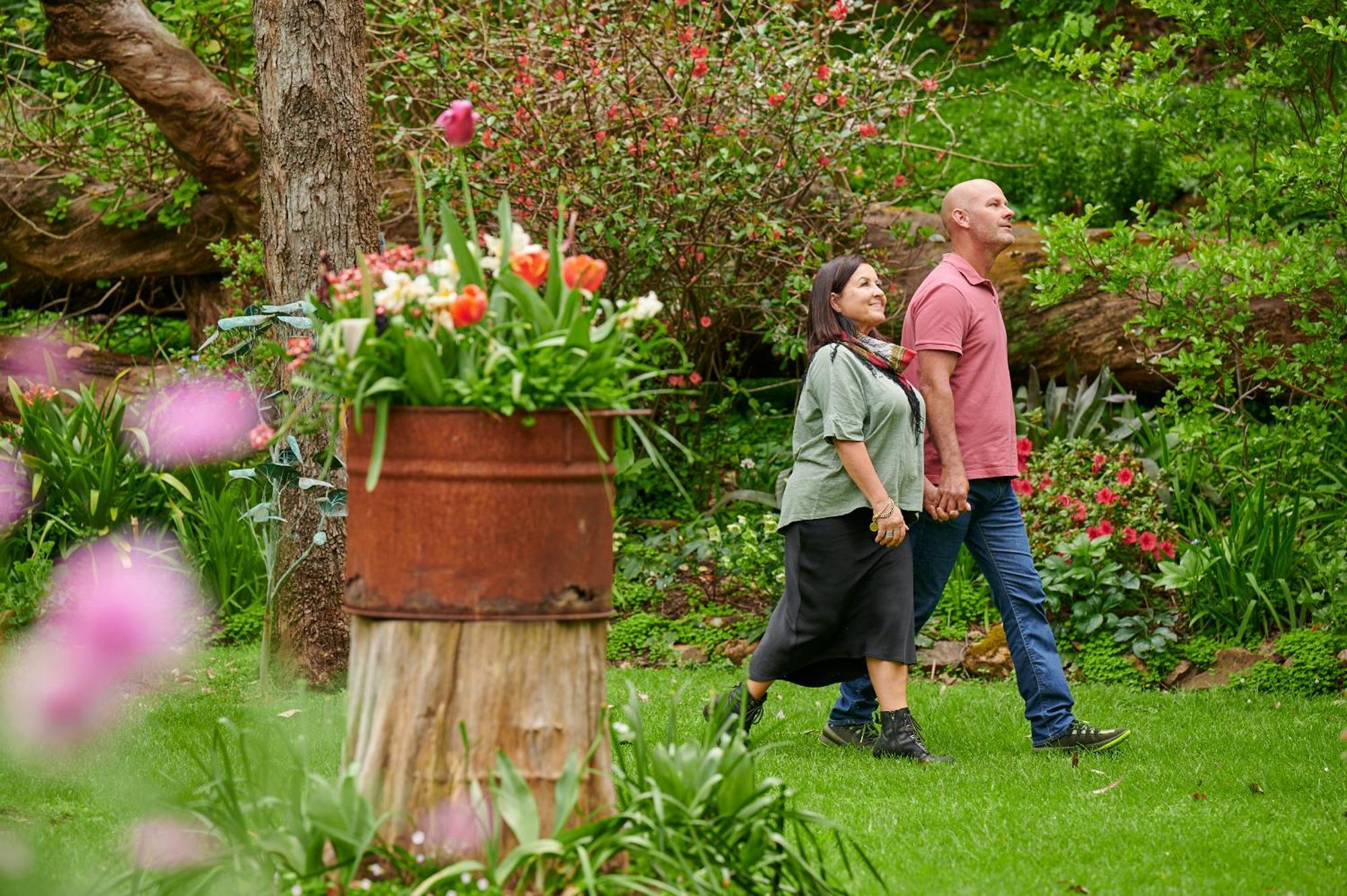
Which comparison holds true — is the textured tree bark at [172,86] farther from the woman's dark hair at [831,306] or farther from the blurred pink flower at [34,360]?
the woman's dark hair at [831,306]

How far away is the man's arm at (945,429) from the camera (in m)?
4.92

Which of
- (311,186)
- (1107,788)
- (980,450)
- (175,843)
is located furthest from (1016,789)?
(311,186)

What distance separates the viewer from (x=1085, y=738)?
4.97 meters

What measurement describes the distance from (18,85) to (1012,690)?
25.6 feet

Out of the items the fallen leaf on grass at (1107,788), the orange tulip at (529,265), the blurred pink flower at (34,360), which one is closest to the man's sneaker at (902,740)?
the fallen leaf on grass at (1107,788)

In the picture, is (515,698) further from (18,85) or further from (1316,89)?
(18,85)

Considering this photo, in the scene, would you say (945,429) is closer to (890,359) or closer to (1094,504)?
(890,359)

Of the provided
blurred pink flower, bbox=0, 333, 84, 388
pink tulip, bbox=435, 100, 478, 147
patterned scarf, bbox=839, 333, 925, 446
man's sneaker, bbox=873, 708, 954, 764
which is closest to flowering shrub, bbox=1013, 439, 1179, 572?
patterned scarf, bbox=839, 333, 925, 446

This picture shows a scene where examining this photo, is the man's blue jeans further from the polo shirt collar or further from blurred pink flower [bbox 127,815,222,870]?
blurred pink flower [bbox 127,815,222,870]

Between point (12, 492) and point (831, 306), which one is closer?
point (831, 306)

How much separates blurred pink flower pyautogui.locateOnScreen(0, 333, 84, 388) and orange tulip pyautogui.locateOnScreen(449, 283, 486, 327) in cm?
721

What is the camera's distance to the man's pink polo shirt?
195 inches

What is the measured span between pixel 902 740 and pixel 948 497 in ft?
2.74

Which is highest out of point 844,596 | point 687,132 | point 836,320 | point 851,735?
point 687,132
